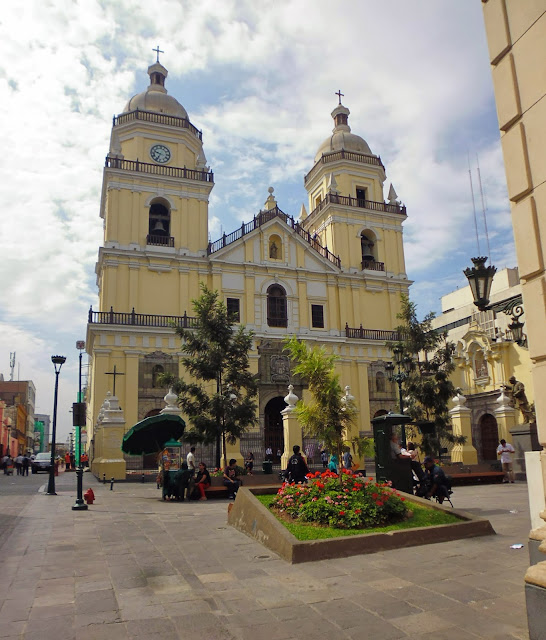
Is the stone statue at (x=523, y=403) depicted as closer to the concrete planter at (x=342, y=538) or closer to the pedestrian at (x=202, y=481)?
the pedestrian at (x=202, y=481)

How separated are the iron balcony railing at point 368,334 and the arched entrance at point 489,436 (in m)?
7.10

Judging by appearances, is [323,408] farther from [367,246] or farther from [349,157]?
[349,157]

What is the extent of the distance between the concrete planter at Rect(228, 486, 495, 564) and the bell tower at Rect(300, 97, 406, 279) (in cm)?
2504

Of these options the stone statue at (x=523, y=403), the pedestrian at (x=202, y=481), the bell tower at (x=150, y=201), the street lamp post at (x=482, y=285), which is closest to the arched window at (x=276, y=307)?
the bell tower at (x=150, y=201)

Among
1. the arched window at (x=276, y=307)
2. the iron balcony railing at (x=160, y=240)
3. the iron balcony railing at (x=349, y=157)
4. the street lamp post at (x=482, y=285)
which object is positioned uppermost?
the iron balcony railing at (x=349, y=157)

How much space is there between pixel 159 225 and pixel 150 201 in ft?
4.36

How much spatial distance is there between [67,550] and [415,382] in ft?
52.6

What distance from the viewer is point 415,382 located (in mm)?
21016

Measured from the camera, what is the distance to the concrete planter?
20.5 ft

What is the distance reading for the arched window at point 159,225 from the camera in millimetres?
27969

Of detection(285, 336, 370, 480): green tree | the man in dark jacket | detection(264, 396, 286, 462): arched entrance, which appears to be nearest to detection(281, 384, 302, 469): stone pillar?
detection(264, 396, 286, 462): arched entrance

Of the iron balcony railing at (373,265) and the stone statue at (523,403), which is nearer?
the stone statue at (523,403)

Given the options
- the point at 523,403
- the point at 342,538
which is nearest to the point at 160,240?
the point at 523,403

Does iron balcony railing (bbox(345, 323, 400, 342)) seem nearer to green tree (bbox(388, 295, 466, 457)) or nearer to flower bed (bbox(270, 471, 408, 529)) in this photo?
green tree (bbox(388, 295, 466, 457))
